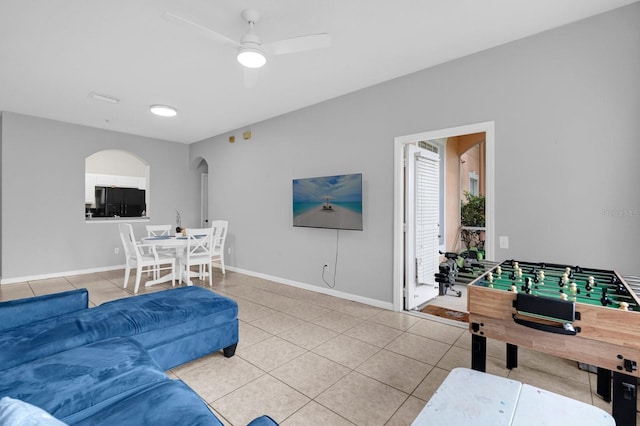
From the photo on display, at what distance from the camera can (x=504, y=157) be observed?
2.85m

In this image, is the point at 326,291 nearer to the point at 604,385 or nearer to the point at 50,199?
the point at 604,385

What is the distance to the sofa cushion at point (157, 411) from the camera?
1104mm

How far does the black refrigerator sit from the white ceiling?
3448 mm

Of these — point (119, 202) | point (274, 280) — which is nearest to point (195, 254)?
point (274, 280)

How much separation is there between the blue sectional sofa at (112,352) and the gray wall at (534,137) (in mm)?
2227

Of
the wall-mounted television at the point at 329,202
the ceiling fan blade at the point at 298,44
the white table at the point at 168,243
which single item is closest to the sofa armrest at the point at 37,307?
the white table at the point at 168,243

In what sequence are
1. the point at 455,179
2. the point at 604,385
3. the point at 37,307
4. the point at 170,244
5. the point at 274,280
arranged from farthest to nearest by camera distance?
the point at 455,179
the point at 274,280
the point at 170,244
the point at 37,307
the point at 604,385

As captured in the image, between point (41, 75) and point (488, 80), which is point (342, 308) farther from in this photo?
point (41, 75)

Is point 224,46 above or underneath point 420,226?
above

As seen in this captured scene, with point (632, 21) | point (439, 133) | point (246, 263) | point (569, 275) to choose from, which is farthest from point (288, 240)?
point (632, 21)

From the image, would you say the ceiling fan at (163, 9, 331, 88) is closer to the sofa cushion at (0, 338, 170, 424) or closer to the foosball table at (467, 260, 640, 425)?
the foosball table at (467, 260, 640, 425)

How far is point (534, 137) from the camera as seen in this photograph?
268 centimetres

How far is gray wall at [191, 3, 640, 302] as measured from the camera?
2340 millimetres

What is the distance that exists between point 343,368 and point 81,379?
170 centimetres
